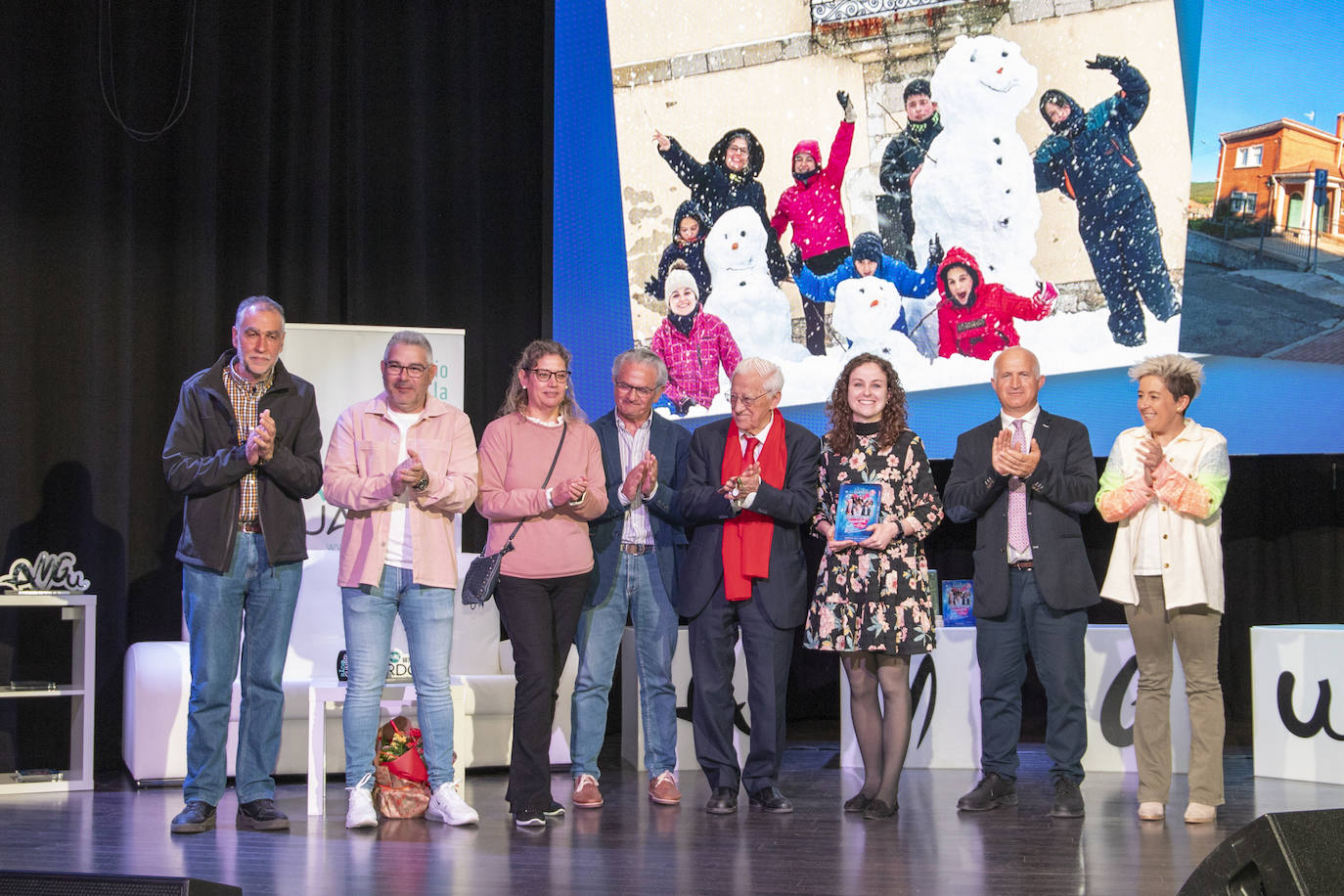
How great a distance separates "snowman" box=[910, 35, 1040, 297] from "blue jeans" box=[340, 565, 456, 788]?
2.98 meters

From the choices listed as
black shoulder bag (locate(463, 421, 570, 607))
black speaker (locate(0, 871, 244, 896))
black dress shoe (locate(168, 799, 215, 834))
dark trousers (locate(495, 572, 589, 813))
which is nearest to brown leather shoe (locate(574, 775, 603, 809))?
dark trousers (locate(495, 572, 589, 813))

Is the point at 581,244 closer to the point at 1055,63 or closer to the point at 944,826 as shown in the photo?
the point at 1055,63

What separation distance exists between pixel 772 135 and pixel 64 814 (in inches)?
161

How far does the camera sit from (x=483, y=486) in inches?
165

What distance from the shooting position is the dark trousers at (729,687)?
4.30m

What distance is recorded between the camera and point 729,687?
14.4ft

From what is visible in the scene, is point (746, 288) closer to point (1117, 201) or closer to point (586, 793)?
point (1117, 201)

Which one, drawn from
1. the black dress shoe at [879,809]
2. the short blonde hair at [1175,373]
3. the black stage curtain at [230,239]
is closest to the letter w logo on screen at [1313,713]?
the black stage curtain at [230,239]

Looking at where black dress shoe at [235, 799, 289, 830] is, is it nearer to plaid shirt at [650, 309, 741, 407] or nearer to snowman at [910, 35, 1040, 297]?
plaid shirt at [650, 309, 741, 407]

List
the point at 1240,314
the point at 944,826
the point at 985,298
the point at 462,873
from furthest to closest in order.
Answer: the point at 985,298 < the point at 1240,314 < the point at 944,826 < the point at 462,873

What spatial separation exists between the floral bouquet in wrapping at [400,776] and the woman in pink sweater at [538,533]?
0.40 m

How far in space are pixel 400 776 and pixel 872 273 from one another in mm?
3106

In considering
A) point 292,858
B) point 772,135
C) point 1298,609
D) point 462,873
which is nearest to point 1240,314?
point 1298,609

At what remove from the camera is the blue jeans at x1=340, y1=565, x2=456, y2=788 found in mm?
4004
